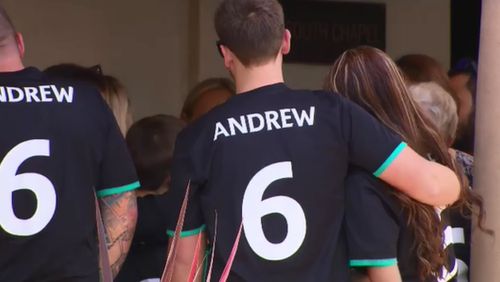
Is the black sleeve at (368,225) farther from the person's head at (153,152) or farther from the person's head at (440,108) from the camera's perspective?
the person's head at (153,152)

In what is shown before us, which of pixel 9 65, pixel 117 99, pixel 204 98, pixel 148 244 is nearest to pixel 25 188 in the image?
pixel 9 65

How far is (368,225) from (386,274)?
0.14m

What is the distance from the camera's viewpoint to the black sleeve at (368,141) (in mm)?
3076

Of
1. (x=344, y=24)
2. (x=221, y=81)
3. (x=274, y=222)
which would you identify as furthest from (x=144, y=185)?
(x=344, y=24)

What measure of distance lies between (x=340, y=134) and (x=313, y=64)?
403 centimetres

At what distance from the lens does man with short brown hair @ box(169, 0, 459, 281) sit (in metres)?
3.09

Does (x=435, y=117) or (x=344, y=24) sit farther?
(x=344, y=24)

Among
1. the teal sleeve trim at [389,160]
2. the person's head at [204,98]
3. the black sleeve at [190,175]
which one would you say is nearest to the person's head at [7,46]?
the black sleeve at [190,175]

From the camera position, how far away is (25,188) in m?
3.28

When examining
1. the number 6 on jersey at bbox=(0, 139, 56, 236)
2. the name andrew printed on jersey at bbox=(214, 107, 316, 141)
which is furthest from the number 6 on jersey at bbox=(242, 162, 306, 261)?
the number 6 on jersey at bbox=(0, 139, 56, 236)

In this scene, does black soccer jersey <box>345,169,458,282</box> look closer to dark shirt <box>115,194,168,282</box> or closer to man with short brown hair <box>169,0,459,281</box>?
man with short brown hair <box>169,0,459,281</box>

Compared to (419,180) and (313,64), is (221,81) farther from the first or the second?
(419,180)

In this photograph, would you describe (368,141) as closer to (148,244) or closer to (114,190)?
(114,190)

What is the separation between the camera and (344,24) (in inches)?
282
